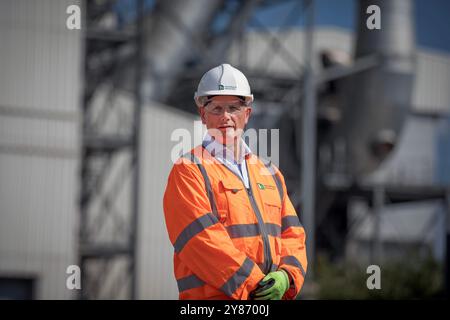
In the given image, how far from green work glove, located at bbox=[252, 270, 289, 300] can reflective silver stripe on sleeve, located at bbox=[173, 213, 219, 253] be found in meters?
0.30

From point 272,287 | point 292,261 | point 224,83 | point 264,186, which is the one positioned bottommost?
point 272,287

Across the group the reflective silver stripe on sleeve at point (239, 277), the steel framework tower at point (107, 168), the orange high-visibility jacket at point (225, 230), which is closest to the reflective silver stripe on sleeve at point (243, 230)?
the orange high-visibility jacket at point (225, 230)

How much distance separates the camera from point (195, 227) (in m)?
3.16

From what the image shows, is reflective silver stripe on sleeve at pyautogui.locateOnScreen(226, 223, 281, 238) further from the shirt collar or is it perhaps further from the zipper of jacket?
the shirt collar

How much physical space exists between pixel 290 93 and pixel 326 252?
760cm

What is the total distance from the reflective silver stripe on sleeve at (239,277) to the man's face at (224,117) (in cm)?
52

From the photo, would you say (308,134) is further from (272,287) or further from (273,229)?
(272,287)

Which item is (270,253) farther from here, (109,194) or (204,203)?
(109,194)

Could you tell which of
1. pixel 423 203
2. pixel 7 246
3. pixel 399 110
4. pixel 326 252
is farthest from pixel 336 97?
pixel 7 246

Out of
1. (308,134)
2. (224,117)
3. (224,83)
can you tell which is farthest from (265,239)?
(308,134)

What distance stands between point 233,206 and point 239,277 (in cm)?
28

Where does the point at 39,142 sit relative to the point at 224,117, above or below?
above

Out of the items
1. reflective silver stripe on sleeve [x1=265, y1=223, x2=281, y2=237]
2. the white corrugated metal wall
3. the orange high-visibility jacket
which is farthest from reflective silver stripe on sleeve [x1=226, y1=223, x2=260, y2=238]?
the white corrugated metal wall

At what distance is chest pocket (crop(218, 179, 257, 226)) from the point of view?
3264 millimetres
